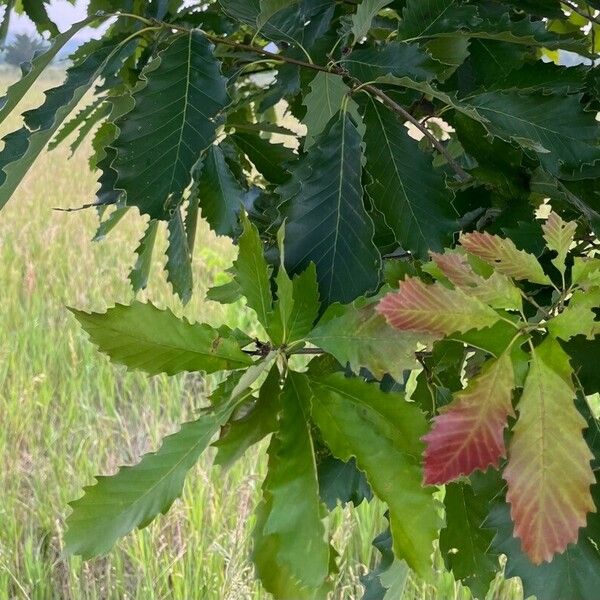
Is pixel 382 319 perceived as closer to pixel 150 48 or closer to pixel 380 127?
pixel 380 127

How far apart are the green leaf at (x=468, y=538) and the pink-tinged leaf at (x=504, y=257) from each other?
230mm

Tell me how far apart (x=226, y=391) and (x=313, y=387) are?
0.05 m

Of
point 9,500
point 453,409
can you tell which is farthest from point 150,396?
point 453,409

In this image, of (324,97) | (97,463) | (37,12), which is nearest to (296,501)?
(324,97)

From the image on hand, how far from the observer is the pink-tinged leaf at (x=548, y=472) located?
0.79 feet

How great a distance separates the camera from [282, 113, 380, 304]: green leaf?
38cm

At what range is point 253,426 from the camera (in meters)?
0.34

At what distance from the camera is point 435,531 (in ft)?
1.01

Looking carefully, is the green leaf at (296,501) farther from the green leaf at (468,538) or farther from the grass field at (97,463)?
the grass field at (97,463)

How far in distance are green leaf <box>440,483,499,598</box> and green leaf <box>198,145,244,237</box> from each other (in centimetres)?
25

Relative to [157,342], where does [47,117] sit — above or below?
above

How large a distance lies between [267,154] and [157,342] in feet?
0.96

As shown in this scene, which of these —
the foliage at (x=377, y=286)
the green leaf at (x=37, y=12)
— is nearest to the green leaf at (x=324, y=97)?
the foliage at (x=377, y=286)

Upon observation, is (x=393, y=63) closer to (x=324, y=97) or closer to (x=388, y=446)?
(x=324, y=97)
